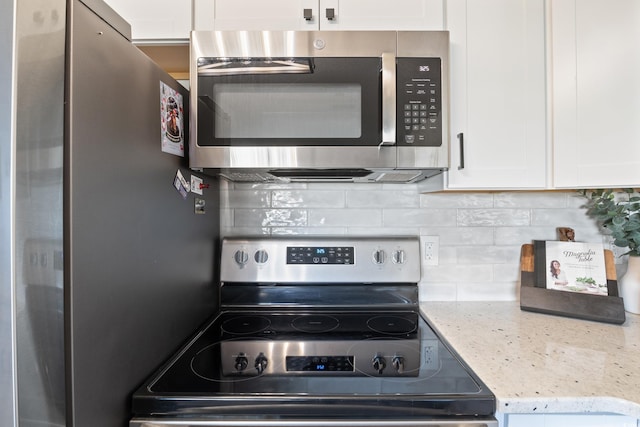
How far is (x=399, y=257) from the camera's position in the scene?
4.15ft

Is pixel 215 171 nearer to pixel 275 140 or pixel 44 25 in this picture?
pixel 275 140

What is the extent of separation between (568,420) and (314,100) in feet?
3.32

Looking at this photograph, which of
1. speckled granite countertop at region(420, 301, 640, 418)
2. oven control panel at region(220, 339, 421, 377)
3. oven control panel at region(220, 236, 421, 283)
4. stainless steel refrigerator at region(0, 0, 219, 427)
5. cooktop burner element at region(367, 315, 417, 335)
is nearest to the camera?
stainless steel refrigerator at region(0, 0, 219, 427)

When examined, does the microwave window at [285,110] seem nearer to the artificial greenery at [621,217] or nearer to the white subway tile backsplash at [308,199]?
the white subway tile backsplash at [308,199]

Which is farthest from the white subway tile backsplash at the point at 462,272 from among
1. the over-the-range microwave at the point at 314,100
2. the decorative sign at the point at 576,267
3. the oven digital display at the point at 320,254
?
the over-the-range microwave at the point at 314,100

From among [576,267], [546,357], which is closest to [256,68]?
[546,357]

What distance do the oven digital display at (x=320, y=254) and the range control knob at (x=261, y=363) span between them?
42 cm

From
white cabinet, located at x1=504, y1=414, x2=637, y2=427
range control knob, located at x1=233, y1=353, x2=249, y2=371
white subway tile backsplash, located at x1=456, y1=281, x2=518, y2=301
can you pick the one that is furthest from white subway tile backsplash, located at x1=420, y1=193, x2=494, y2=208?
range control knob, located at x1=233, y1=353, x2=249, y2=371

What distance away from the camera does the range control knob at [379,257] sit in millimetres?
1262

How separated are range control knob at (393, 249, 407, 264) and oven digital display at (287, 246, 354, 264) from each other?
6.7 inches

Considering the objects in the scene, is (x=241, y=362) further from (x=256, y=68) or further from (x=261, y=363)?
(x=256, y=68)

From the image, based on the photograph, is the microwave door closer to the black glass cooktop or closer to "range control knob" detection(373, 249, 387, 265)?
"range control knob" detection(373, 249, 387, 265)

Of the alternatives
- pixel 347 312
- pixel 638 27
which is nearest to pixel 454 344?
pixel 347 312

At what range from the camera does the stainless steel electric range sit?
0.70 meters
